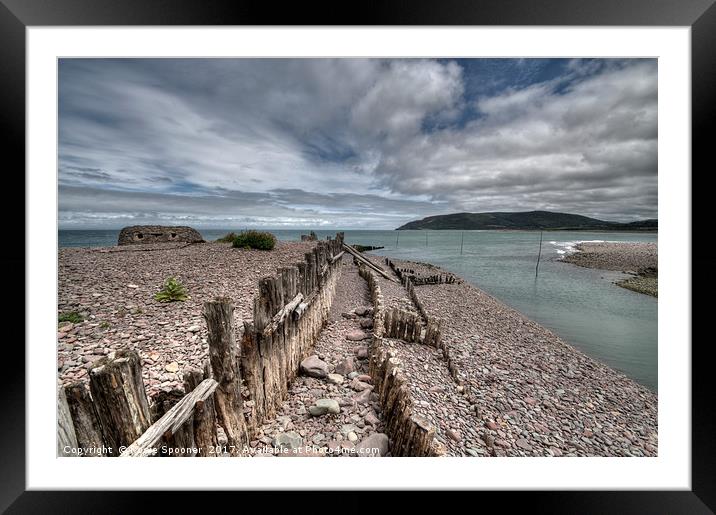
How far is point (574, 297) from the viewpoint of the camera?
21.1 feet

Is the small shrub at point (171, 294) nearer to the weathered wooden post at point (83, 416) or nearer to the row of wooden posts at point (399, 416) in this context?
the weathered wooden post at point (83, 416)

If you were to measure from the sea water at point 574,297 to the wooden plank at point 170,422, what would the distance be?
171 centimetres

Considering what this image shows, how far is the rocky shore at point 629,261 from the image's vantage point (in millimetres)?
2537

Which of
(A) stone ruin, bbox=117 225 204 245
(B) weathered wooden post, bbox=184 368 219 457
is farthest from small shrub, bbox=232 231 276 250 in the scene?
(B) weathered wooden post, bbox=184 368 219 457

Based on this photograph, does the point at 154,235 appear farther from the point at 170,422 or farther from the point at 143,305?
the point at 170,422

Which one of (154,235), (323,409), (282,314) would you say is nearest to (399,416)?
(323,409)

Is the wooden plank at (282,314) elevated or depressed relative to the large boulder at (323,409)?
elevated

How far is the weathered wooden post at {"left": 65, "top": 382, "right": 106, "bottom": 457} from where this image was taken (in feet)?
3.59

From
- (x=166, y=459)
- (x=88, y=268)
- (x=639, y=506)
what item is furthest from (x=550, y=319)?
(x=88, y=268)

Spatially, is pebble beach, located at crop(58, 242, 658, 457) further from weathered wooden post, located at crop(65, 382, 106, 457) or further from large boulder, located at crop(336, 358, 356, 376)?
weathered wooden post, located at crop(65, 382, 106, 457)

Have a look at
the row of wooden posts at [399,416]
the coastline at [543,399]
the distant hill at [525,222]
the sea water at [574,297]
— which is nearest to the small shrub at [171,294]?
the sea water at [574,297]

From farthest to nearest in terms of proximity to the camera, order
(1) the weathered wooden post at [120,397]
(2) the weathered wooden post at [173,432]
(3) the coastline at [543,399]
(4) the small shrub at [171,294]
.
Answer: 1. (4) the small shrub at [171,294]
2. (3) the coastline at [543,399]
3. (2) the weathered wooden post at [173,432]
4. (1) the weathered wooden post at [120,397]
